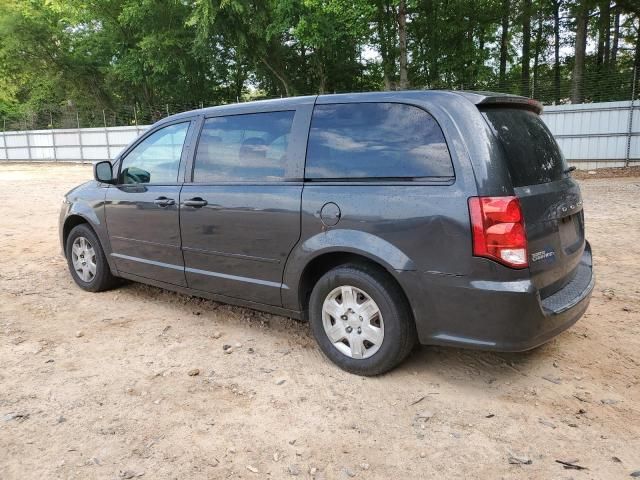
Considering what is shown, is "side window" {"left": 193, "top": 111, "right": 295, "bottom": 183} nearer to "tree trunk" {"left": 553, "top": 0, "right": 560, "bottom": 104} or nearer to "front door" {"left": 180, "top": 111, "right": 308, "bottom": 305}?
"front door" {"left": 180, "top": 111, "right": 308, "bottom": 305}

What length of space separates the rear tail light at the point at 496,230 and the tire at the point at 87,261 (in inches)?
148

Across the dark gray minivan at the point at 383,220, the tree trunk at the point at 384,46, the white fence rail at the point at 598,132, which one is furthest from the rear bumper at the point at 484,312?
the tree trunk at the point at 384,46

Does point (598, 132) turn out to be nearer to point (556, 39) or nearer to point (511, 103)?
point (556, 39)

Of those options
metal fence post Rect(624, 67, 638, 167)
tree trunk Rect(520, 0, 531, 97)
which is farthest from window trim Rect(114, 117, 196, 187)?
tree trunk Rect(520, 0, 531, 97)

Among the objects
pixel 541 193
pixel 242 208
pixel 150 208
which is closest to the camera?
pixel 541 193

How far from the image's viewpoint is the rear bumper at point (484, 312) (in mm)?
2791

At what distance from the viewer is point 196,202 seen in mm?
4051

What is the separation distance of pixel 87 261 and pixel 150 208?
4.37 feet

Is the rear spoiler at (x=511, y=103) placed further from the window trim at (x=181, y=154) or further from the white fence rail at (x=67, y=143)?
the white fence rail at (x=67, y=143)

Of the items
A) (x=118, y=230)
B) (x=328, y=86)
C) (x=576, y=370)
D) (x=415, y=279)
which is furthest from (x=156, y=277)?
(x=328, y=86)

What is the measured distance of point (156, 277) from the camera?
4570mm

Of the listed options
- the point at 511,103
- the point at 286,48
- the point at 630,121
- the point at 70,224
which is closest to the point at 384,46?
the point at 286,48

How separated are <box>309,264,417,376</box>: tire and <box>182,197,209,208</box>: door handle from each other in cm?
119

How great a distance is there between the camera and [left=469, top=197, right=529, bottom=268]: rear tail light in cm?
277
